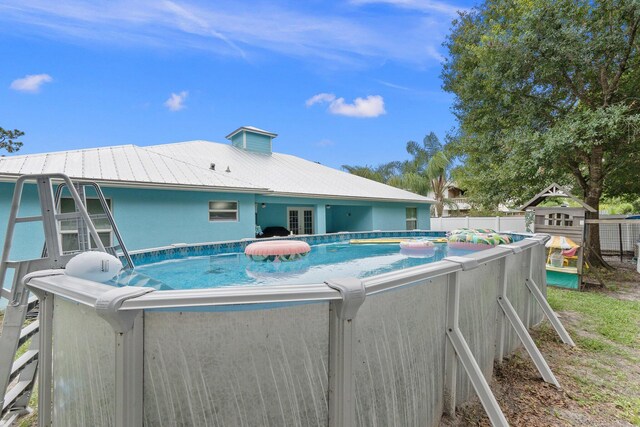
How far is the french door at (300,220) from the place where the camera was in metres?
15.4

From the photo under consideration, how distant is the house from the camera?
326 inches

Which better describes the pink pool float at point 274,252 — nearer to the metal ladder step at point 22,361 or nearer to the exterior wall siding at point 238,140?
the metal ladder step at point 22,361

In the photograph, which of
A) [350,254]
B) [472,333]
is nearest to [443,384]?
[472,333]

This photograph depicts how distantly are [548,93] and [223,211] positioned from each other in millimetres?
12699

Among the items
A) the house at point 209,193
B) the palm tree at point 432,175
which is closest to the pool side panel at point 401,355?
the house at point 209,193

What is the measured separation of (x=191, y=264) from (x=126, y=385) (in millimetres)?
5883

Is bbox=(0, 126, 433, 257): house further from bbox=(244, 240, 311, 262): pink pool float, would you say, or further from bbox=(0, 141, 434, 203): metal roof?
bbox=(244, 240, 311, 262): pink pool float

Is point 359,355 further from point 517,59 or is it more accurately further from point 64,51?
point 64,51

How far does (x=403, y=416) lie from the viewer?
2.32 meters

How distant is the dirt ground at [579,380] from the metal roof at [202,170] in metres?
8.89

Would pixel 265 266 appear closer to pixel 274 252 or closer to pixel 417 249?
pixel 274 252

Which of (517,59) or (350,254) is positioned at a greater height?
(517,59)

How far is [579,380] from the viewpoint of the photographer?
158 inches

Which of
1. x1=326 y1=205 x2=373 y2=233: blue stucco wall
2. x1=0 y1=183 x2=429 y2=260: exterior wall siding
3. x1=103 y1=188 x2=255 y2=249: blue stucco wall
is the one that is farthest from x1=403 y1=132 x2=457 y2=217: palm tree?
x1=103 y1=188 x2=255 y2=249: blue stucco wall
